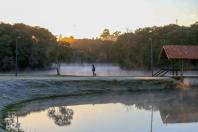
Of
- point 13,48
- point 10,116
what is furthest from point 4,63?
point 10,116

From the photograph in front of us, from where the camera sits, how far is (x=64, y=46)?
197ft

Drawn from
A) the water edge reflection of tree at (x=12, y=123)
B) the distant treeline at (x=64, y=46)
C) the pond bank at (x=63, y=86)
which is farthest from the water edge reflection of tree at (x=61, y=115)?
A: the distant treeline at (x=64, y=46)

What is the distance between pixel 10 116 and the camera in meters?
22.8

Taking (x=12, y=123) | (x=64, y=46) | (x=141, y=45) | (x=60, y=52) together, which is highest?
(x=141, y=45)

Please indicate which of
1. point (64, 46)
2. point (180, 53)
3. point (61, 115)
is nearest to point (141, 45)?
point (64, 46)

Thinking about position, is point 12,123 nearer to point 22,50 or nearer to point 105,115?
point 105,115

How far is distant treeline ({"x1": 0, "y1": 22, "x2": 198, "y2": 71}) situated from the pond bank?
61.6 feet

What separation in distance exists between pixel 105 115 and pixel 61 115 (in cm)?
236

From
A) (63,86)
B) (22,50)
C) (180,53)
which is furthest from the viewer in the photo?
(22,50)

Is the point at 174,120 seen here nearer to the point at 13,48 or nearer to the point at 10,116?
the point at 10,116

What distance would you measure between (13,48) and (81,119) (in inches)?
1844

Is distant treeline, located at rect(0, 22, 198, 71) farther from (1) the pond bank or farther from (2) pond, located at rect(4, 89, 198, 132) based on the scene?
(2) pond, located at rect(4, 89, 198, 132)

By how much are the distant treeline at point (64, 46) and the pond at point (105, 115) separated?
92.8 feet

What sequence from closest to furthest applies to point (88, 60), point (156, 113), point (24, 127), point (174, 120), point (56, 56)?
point (24, 127), point (174, 120), point (156, 113), point (56, 56), point (88, 60)
